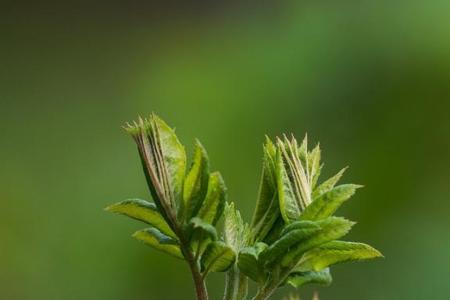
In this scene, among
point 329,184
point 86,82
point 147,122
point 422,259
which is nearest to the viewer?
point 147,122

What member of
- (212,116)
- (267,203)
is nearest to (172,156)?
(267,203)

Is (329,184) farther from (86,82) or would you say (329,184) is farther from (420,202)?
(86,82)

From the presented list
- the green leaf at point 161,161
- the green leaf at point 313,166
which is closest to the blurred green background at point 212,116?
the green leaf at point 313,166

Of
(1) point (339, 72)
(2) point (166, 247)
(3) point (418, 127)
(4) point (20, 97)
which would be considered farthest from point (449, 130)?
(2) point (166, 247)

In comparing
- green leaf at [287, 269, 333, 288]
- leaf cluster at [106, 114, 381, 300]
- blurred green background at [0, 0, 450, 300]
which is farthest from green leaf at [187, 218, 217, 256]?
blurred green background at [0, 0, 450, 300]

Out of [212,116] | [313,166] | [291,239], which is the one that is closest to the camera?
[291,239]

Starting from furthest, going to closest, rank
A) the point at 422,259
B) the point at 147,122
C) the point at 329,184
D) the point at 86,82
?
the point at 86,82 < the point at 422,259 < the point at 329,184 < the point at 147,122

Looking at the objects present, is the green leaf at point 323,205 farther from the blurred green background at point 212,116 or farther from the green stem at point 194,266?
the blurred green background at point 212,116

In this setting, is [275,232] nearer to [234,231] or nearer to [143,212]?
[234,231]
